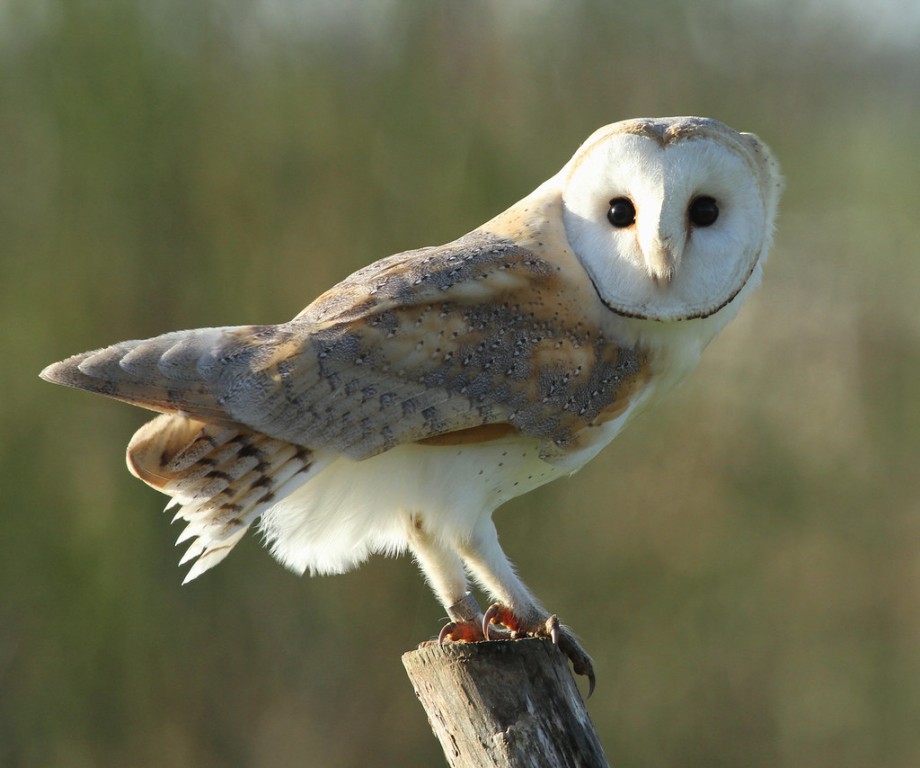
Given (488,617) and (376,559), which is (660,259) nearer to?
(488,617)

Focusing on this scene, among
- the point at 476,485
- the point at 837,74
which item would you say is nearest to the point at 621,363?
the point at 476,485

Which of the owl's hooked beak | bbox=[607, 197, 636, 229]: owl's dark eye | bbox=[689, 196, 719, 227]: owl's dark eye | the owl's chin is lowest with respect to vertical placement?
the owl's chin

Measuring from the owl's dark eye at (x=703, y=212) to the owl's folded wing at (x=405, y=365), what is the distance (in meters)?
0.27

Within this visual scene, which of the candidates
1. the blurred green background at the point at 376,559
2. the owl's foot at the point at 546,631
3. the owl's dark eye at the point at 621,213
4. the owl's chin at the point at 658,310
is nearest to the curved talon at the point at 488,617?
the owl's foot at the point at 546,631

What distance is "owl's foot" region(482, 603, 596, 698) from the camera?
6.49 ft

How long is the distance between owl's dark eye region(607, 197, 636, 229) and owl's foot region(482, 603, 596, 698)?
734mm

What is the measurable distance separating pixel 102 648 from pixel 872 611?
10.5 feet

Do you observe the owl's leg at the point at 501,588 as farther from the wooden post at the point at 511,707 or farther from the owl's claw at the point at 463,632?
the wooden post at the point at 511,707

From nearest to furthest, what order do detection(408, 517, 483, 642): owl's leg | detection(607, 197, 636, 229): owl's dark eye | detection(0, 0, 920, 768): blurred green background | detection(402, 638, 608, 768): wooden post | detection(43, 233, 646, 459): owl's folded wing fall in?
1. detection(402, 638, 608, 768): wooden post
2. detection(43, 233, 646, 459): owl's folded wing
3. detection(607, 197, 636, 229): owl's dark eye
4. detection(408, 517, 483, 642): owl's leg
5. detection(0, 0, 920, 768): blurred green background

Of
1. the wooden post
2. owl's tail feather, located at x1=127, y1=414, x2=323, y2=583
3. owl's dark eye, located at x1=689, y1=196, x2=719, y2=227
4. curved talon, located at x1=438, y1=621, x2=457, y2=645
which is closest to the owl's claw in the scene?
curved talon, located at x1=438, y1=621, x2=457, y2=645

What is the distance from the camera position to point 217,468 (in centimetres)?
185

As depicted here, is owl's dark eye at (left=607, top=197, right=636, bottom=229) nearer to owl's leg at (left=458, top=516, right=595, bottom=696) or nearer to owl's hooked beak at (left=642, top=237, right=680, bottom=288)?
owl's hooked beak at (left=642, top=237, right=680, bottom=288)

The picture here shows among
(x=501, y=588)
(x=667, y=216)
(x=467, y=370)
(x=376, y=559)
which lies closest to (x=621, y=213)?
(x=667, y=216)

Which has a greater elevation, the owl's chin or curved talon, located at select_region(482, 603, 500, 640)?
the owl's chin
